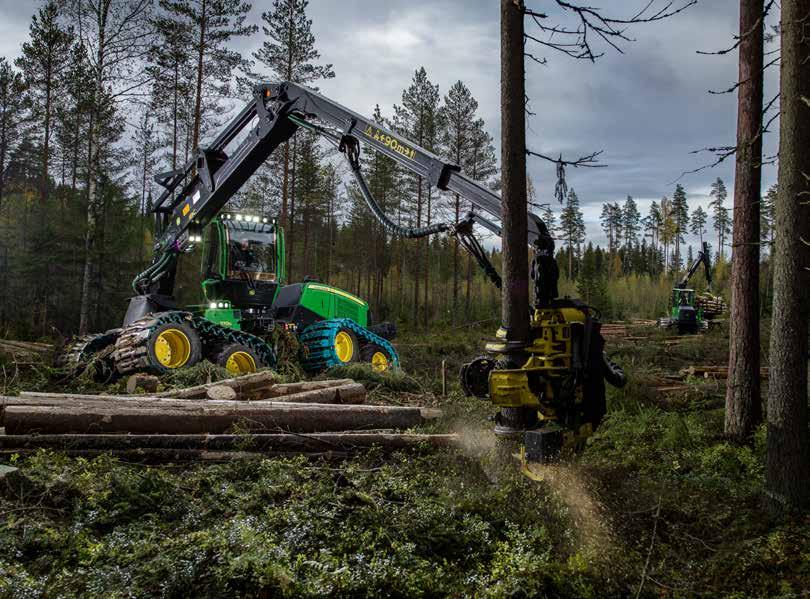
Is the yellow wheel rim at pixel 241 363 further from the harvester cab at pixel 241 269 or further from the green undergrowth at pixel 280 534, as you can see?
the green undergrowth at pixel 280 534

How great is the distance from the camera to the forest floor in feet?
12.5

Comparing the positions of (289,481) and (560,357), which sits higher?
(560,357)

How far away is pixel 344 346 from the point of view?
41.1 feet

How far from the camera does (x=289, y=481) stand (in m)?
5.55

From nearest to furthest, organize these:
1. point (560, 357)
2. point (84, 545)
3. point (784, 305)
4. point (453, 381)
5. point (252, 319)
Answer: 1. point (84, 545)
2. point (784, 305)
3. point (560, 357)
4. point (252, 319)
5. point (453, 381)

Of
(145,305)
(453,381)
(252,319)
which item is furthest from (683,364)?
(145,305)

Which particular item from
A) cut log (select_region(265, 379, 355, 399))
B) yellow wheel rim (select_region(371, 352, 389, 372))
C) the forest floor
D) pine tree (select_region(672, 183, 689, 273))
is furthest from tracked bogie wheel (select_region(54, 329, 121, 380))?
pine tree (select_region(672, 183, 689, 273))

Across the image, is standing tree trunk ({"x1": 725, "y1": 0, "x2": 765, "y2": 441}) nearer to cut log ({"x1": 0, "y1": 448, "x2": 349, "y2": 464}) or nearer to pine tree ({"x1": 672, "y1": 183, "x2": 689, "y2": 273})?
cut log ({"x1": 0, "y1": 448, "x2": 349, "y2": 464})

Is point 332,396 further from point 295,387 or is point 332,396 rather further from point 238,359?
point 238,359

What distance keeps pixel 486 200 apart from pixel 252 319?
21.5ft

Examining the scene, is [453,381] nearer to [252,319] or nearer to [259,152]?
[252,319]

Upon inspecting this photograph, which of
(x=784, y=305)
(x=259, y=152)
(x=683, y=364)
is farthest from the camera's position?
(x=683, y=364)

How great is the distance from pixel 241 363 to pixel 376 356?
10.9 ft

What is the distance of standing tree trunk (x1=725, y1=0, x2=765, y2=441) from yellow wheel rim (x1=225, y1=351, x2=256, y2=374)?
764 cm
